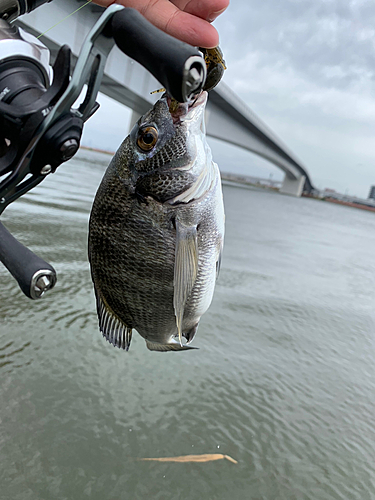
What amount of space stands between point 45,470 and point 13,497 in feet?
0.56

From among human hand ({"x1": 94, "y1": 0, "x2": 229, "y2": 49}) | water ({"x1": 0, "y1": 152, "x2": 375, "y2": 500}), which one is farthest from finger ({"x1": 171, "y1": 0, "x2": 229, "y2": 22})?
water ({"x1": 0, "y1": 152, "x2": 375, "y2": 500})

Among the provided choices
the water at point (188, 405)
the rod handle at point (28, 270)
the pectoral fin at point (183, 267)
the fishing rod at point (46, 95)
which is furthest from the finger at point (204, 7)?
the water at point (188, 405)

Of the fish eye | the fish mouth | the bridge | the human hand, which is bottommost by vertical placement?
the fish eye

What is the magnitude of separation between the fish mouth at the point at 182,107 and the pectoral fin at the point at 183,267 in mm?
296

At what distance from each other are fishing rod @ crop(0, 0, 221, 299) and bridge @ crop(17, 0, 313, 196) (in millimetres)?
172

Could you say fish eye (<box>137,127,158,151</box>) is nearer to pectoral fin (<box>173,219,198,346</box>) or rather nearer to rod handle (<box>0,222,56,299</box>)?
pectoral fin (<box>173,219,198,346</box>)

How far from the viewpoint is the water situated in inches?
73.8

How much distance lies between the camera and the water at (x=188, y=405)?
1875 mm

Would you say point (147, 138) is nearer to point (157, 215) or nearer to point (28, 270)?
point (157, 215)

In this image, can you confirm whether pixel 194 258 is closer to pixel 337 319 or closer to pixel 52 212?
pixel 337 319

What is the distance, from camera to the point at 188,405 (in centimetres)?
241

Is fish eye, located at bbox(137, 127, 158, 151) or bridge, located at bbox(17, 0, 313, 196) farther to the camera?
bridge, located at bbox(17, 0, 313, 196)

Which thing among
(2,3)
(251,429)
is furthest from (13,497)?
(2,3)

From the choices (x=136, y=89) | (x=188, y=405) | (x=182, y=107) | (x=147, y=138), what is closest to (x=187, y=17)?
(x=182, y=107)
